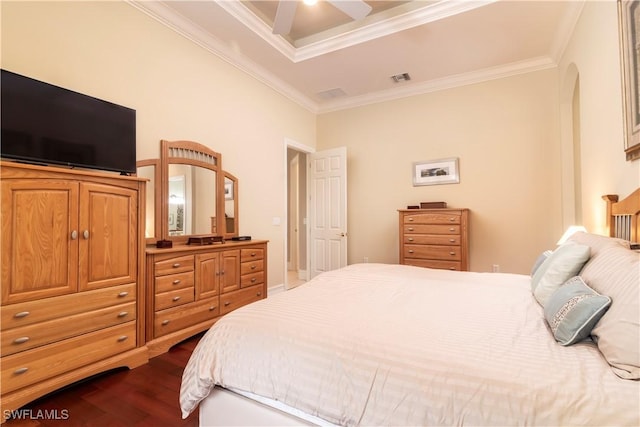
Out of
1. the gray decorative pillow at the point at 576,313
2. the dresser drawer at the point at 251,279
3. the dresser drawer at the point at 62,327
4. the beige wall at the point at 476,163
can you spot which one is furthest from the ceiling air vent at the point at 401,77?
the dresser drawer at the point at 62,327

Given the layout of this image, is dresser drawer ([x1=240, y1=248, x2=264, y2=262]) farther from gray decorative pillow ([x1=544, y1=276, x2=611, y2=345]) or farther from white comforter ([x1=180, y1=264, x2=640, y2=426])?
gray decorative pillow ([x1=544, y1=276, x2=611, y2=345])

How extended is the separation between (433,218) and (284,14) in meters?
2.82

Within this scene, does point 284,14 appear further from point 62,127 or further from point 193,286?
point 193,286

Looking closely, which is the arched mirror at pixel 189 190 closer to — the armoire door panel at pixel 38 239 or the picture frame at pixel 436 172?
the armoire door panel at pixel 38 239

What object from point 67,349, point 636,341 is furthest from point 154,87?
point 636,341

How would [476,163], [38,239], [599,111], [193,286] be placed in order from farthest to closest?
1. [476,163]
2. [193,286]
3. [599,111]
4. [38,239]

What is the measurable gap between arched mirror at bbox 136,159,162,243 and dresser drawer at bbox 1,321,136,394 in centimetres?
85

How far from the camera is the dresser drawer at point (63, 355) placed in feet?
5.27

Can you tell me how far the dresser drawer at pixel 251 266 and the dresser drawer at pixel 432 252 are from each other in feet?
6.30

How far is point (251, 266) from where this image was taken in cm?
323

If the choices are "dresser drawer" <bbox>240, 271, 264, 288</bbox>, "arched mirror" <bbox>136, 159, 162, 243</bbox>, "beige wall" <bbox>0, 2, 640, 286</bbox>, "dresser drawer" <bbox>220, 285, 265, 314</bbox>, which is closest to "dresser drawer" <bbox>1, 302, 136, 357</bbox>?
"arched mirror" <bbox>136, 159, 162, 243</bbox>

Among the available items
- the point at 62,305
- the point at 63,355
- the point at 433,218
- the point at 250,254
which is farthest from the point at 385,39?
the point at 63,355

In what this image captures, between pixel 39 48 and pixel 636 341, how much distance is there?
135 inches

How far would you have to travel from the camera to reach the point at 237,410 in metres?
1.23
